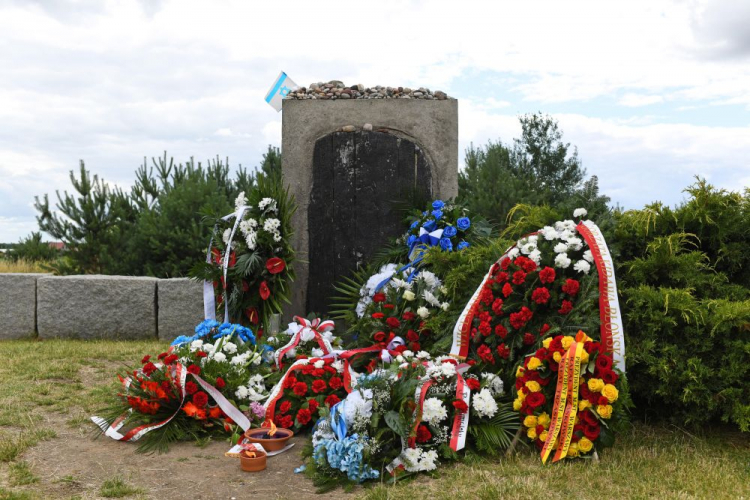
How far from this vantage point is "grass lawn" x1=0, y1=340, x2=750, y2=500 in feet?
10.4

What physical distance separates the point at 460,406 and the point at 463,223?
7.01 feet

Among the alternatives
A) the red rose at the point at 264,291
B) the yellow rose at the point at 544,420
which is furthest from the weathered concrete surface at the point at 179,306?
the yellow rose at the point at 544,420

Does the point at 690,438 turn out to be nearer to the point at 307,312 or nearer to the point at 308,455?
the point at 308,455

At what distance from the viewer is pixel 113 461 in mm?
3717

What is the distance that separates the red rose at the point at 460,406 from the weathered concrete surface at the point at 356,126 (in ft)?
8.84

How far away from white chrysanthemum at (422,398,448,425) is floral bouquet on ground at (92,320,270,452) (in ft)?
3.78

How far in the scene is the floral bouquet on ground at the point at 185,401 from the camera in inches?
159

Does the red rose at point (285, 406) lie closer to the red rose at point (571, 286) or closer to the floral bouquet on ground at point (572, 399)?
the floral bouquet on ground at point (572, 399)

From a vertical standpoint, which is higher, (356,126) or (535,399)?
(356,126)

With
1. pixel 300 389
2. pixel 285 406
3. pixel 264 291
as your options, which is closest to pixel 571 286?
pixel 300 389

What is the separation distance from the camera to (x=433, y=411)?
139 inches

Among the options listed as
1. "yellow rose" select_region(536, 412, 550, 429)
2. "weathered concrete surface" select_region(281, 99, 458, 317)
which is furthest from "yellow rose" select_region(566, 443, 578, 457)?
"weathered concrete surface" select_region(281, 99, 458, 317)

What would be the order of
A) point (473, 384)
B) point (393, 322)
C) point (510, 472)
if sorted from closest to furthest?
1. point (510, 472)
2. point (473, 384)
3. point (393, 322)

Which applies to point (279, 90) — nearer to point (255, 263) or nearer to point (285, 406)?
point (255, 263)
